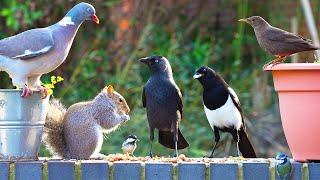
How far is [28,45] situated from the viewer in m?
4.09

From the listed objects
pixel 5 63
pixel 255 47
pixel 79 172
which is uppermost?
pixel 255 47

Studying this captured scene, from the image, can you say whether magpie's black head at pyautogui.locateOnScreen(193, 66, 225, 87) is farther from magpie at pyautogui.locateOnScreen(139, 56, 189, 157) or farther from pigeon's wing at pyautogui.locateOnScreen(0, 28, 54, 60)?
pigeon's wing at pyautogui.locateOnScreen(0, 28, 54, 60)

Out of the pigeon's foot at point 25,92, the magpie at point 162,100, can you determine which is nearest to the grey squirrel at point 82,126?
the magpie at point 162,100

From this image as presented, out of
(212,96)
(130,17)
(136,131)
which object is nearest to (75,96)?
(136,131)

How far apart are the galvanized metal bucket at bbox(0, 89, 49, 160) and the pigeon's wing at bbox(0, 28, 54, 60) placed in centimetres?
17

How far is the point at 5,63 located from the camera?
13.5 ft

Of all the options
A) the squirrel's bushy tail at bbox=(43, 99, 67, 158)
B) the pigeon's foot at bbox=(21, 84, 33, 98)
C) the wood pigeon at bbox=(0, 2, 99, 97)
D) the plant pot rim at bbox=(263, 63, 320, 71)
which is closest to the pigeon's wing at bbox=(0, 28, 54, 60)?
the wood pigeon at bbox=(0, 2, 99, 97)

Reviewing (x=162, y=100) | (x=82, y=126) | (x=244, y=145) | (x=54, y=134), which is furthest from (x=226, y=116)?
(x=54, y=134)

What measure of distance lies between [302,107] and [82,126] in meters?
1.01

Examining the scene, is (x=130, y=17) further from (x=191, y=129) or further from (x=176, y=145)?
(x=176, y=145)

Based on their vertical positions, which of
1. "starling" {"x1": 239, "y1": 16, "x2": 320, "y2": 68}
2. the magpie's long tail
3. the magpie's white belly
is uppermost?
"starling" {"x1": 239, "y1": 16, "x2": 320, "y2": 68}

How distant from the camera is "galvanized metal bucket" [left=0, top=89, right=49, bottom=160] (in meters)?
4.04

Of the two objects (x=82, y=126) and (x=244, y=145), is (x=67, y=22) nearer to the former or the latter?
(x=82, y=126)

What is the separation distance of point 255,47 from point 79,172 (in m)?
4.48
